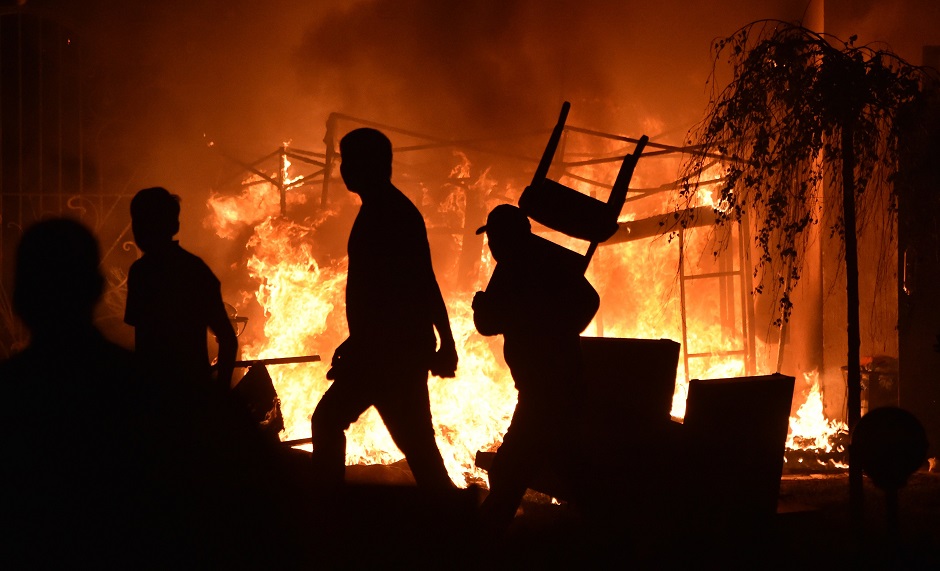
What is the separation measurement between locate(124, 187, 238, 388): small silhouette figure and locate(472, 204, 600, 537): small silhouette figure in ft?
4.79

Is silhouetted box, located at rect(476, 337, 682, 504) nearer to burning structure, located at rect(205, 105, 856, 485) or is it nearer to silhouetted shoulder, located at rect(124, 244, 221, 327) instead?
silhouetted shoulder, located at rect(124, 244, 221, 327)

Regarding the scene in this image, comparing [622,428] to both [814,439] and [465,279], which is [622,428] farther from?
[465,279]

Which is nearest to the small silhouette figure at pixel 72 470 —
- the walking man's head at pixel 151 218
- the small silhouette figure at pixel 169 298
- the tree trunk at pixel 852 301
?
the small silhouette figure at pixel 169 298

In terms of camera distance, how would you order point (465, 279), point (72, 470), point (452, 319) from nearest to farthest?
point (72, 470)
point (452, 319)
point (465, 279)

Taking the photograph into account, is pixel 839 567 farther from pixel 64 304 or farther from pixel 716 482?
pixel 64 304

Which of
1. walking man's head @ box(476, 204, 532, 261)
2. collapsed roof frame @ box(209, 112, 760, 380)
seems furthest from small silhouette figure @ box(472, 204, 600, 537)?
collapsed roof frame @ box(209, 112, 760, 380)

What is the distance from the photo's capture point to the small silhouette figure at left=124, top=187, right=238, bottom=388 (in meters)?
4.04

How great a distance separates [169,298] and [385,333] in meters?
1.12

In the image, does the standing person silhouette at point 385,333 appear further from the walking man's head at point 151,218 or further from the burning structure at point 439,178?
the burning structure at point 439,178

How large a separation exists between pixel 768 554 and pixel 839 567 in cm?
39

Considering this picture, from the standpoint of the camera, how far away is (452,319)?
11195mm

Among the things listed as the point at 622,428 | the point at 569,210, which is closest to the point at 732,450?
the point at 622,428

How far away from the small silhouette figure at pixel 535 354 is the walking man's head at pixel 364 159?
675mm

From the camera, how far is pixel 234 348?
4.20 m
